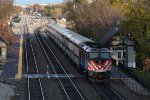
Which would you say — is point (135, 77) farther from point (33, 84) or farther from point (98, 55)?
point (33, 84)

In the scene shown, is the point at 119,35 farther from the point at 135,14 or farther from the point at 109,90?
the point at 109,90

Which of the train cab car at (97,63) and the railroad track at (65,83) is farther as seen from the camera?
the train cab car at (97,63)

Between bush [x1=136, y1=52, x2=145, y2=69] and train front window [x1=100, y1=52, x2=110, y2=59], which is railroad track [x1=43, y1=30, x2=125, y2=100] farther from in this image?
bush [x1=136, y1=52, x2=145, y2=69]

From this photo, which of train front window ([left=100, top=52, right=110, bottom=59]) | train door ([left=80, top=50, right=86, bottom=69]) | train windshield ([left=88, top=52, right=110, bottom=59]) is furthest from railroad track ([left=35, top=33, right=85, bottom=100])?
train front window ([left=100, top=52, right=110, bottom=59])

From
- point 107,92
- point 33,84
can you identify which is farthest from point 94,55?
point 33,84

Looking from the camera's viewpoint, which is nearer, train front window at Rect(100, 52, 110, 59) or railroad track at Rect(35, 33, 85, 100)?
railroad track at Rect(35, 33, 85, 100)

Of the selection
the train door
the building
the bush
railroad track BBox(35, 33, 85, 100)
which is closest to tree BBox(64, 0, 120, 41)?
the bush

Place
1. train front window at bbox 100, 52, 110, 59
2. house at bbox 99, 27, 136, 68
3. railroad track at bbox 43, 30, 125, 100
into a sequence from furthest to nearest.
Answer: house at bbox 99, 27, 136, 68, train front window at bbox 100, 52, 110, 59, railroad track at bbox 43, 30, 125, 100

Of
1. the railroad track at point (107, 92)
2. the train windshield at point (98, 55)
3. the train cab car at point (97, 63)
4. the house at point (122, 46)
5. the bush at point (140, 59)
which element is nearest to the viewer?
the railroad track at point (107, 92)

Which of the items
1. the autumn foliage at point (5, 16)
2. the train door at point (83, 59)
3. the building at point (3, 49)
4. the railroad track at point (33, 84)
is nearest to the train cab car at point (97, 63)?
the train door at point (83, 59)

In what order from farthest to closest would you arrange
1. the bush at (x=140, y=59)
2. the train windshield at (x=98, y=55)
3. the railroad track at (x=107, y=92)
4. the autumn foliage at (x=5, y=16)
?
the autumn foliage at (x=5, y=16) < the bush at (x=140, y=59) < the train windshield at (x=98, y=55) < the railroad track at (x=107, y=92)

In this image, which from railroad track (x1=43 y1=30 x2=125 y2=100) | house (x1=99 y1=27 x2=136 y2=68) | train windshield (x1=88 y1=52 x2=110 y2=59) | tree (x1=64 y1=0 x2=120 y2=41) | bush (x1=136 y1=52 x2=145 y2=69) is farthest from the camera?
tree (x1=64 y1=0 x2=120 y2=41)

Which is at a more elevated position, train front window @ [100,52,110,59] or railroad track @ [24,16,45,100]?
train front window @ [100,52,110,59]

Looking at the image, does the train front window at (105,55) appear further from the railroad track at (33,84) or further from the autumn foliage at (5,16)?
the autumn foliage at (5,16)
